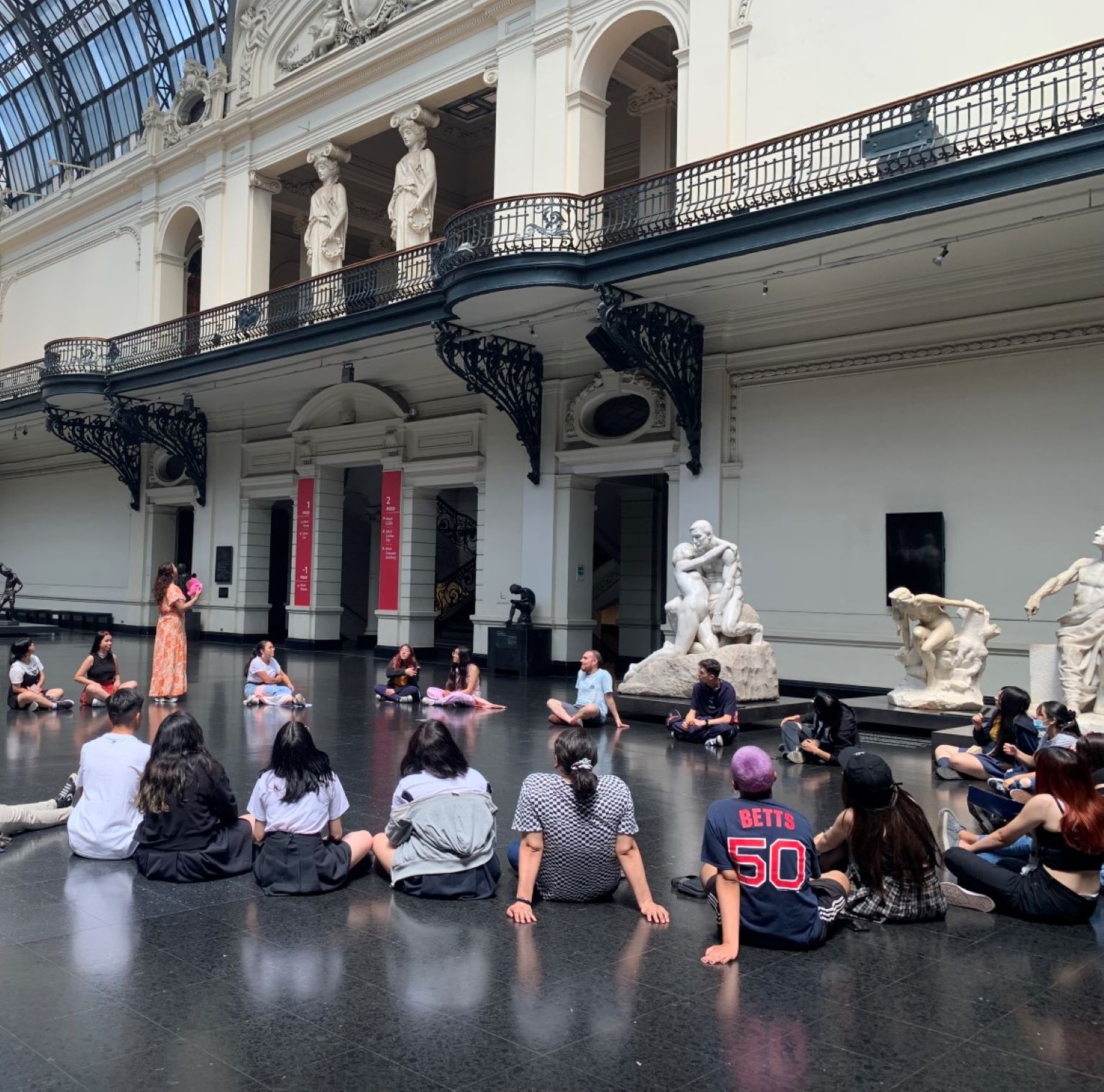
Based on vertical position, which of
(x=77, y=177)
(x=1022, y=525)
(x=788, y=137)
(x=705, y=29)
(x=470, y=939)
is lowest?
(x=470, y=939)

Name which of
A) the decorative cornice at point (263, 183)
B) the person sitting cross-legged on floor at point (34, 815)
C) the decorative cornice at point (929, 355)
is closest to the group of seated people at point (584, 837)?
the person sitting cross-legged on floor at point (34, 815)

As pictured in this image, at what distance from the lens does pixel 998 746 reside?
294 inches

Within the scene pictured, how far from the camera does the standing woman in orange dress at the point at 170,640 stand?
Result: 1145 centimetres

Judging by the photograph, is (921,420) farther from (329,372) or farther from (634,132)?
(329,372)

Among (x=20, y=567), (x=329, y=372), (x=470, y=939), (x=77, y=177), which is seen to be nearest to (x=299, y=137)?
(x=329, y=372)

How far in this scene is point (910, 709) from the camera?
1073 cm

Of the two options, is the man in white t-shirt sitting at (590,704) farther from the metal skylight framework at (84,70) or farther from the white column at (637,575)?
the metal skylight framework at (84,70)

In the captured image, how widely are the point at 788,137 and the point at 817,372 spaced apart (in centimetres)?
337

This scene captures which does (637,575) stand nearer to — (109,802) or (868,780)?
(109,802)

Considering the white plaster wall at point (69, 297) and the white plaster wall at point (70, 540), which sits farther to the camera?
the white plaster wall at point (70, 540)

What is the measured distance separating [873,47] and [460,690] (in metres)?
9.55

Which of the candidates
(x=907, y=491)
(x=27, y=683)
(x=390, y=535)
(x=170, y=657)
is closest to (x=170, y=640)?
(x=170, y=657)

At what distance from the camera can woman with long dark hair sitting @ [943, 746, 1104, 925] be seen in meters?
4.25

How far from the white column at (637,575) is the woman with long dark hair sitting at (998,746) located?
1235cm
